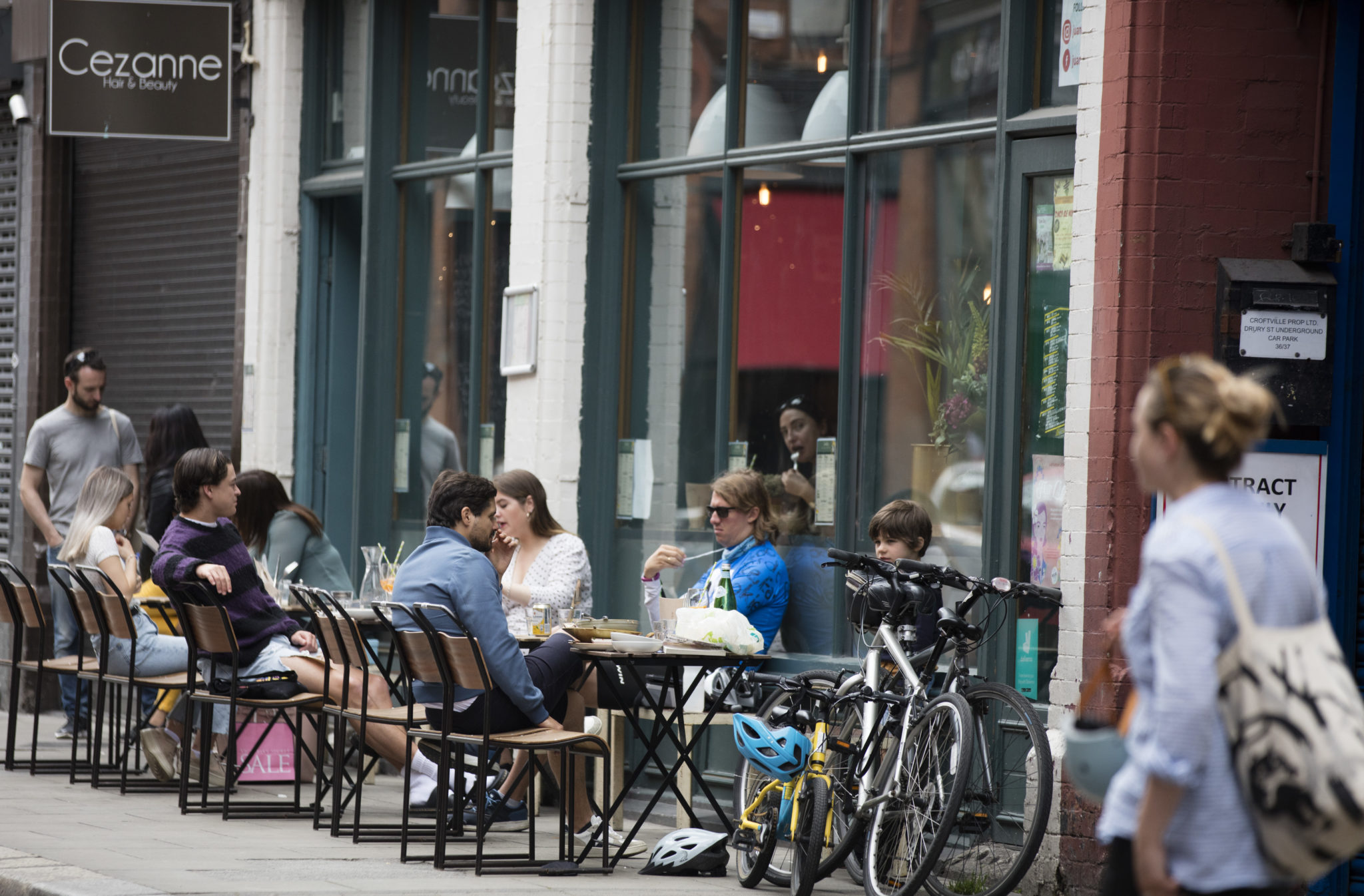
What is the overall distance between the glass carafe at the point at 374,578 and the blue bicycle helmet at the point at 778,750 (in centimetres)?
299

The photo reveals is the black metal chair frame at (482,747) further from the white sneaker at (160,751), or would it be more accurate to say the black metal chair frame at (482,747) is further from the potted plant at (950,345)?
the white sneaker at (160,751)

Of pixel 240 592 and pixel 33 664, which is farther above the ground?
pixel 240 592

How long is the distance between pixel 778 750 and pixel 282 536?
424cm

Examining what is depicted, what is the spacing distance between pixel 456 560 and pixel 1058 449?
7.92 feet

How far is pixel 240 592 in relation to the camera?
28.9ft

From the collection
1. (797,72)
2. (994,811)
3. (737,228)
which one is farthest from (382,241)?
(994,811)

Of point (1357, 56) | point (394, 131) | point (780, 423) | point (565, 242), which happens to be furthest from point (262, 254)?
point (1357, 56)

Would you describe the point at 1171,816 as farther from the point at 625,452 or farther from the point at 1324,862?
the point at 625,452

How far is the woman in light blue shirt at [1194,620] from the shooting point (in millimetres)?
3297

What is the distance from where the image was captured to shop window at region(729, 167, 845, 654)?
8711mm

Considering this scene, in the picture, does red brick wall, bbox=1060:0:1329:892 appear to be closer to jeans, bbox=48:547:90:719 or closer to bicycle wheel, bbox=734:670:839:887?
bicycle wheel, bbox=734:670:839:887

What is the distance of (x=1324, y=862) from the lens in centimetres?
337

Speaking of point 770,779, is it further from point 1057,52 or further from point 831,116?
point 831,116

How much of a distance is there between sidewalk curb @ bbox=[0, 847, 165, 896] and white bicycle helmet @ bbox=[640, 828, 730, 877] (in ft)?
6.32
